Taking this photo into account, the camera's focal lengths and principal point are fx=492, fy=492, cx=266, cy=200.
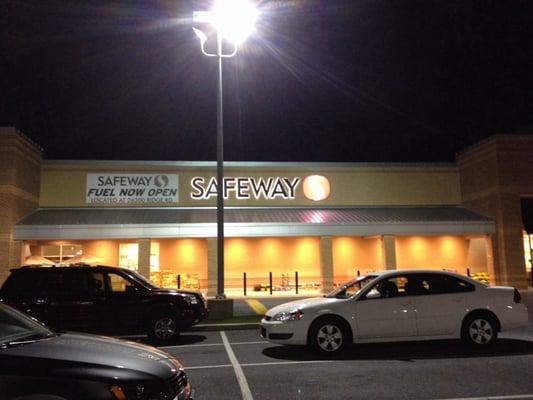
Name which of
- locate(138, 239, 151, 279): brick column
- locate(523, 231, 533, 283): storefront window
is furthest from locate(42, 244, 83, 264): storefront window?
locate(523, 231, 533, 283): storefront window

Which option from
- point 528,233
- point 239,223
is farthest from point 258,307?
point 528,233

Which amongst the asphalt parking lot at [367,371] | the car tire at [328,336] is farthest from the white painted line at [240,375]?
the car tire at [328,336]

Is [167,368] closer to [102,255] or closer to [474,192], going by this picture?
[102,255]

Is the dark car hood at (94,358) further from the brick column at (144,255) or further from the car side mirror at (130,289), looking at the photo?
the brick column at (144,255)

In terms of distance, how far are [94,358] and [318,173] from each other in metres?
24.8

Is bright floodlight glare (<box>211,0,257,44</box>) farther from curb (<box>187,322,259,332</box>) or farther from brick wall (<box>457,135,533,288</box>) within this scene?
brick wall (<box>457,135,533,288</box>)

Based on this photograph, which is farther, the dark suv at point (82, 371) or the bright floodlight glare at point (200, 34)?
the bright floodlight glare at point (200, 34)

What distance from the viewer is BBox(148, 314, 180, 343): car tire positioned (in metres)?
11.1

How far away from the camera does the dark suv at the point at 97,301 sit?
1080cm

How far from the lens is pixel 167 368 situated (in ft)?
13.6

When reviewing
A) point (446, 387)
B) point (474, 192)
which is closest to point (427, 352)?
point (446, 387)

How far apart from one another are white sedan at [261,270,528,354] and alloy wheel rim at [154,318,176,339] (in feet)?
8.96

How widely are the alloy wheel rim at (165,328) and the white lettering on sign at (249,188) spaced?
643 inches

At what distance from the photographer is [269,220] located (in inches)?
998
